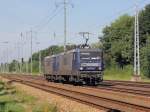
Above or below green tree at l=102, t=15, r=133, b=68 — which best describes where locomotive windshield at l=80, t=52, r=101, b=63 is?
below

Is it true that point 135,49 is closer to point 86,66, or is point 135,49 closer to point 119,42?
point 86,66

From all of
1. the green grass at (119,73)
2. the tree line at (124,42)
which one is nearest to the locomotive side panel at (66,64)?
the tree line at (124,42)

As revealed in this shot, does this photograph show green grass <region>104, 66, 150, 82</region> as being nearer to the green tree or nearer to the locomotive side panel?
the green tree

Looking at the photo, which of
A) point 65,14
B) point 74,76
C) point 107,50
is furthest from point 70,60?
point 107,50

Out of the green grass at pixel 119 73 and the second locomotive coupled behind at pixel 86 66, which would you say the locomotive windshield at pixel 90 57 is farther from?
the green grass at pixel 119 73

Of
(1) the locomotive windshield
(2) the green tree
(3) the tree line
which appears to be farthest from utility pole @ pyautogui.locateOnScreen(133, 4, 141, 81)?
(2) the green tree

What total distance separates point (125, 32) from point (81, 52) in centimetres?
7374

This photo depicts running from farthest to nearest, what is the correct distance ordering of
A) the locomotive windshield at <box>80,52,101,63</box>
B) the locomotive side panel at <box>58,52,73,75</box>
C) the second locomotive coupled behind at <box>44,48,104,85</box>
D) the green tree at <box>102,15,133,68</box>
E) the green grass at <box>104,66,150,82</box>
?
1. the green tree at <box>102,15,133,68</box>
2. the green grass at <box>104,66,150,82</box>
3. the locomotive side panel at <box>58,52,73,75</box>
4. the locomotive windshield at <box>80,52,101,63</box>
5. the second locomotive coupled behind at <box>44,48,104,85</box>

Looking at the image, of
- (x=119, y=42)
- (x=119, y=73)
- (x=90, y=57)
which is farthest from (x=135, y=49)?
(x=119, y=42)

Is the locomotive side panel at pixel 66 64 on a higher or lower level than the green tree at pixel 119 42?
lower

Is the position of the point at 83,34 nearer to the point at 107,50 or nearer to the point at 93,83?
the point at 93,83

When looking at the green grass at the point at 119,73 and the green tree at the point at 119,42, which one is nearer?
the green grass at the point at 119,73

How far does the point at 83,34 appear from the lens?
191 ft

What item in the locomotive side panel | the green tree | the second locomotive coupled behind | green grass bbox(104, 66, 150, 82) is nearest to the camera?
the second locomotive coupled behind
